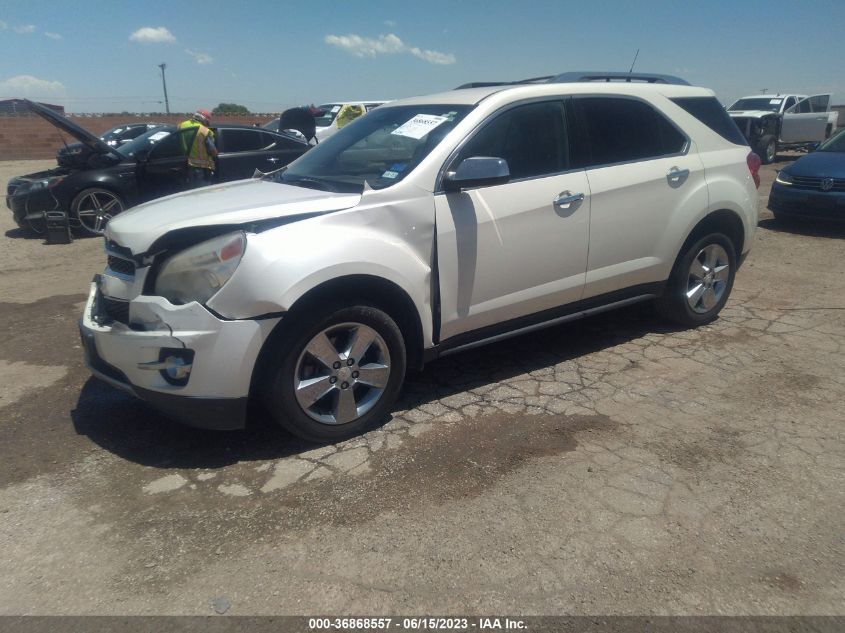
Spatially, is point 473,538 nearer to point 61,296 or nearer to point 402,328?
point 402,328

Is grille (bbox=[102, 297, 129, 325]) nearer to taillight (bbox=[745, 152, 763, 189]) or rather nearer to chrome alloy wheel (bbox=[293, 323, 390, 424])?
chrome alloy wheel (bbox=[293, 323, 390, 424])

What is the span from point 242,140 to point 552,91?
21.6 feet

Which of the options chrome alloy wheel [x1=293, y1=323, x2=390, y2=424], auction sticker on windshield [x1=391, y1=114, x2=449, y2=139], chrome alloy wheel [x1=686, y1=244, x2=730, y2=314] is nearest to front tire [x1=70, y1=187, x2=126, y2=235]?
auction sticker on windshield [x1=391, y1=114, x2=449, y2=139]

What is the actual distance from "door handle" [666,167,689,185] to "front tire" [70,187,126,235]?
7.70 meters

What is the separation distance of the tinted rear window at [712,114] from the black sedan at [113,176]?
20.9 ft

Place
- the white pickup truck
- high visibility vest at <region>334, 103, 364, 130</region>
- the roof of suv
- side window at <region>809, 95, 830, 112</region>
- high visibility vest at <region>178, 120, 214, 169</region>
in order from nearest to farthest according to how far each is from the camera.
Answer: the roof of suv, high visibility vest at <region>178, 120, 214, 169</region>, high visibility vest at <region>334, 103, 364, 130</region>, the white pickup truck, side window at <region>809, 95, 830, 112</region>

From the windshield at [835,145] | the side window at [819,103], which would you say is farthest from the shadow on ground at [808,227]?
the side window at [819,103]

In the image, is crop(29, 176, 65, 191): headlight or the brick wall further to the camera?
the brick wall

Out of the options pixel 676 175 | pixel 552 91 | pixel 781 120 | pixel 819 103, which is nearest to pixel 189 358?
pixel 552 91

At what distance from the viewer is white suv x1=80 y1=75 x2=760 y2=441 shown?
10.1 feet

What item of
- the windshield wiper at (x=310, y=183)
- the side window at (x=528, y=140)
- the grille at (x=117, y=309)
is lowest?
the grille at (x=117, y=309)

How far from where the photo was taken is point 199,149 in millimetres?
8766

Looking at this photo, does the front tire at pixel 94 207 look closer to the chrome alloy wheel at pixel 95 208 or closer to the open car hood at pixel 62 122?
the chrome alloy wheel at pixel 95 208

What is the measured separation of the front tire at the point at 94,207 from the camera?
29.7 feet
